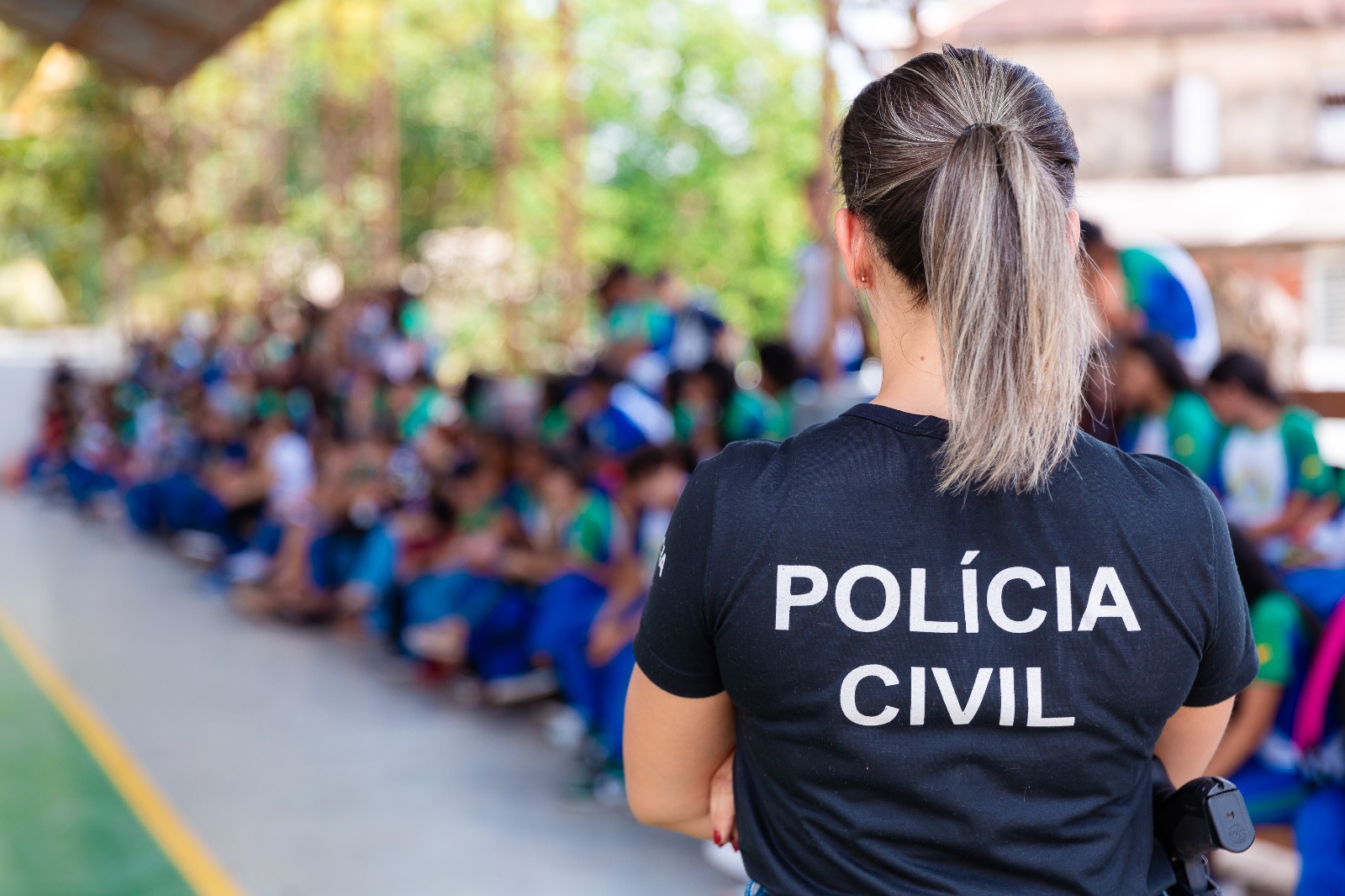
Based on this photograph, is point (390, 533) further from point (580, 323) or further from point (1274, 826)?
point (1274, 826)

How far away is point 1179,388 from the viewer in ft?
11.3

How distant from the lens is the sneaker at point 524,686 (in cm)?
431

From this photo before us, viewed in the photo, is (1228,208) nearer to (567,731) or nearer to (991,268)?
(567,731)

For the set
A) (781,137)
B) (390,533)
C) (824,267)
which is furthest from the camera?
(781,137)

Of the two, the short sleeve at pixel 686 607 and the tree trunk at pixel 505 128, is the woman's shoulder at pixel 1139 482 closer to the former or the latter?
the short sleeve at pixel 686 607

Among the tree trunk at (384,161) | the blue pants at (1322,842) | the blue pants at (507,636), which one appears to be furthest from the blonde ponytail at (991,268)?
the tree trunk at (384,161)

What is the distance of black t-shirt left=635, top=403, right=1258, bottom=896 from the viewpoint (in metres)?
0.91

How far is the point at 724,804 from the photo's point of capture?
1067 mm

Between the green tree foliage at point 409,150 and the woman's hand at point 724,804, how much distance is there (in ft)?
27.1

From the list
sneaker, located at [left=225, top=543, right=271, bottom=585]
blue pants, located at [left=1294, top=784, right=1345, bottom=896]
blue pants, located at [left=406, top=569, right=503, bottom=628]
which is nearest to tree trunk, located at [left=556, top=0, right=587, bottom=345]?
sneaker, located at [left=225, top=543, right=271, bottom=585]

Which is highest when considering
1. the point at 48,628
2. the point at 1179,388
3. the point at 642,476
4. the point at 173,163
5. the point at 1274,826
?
the point at 173,163

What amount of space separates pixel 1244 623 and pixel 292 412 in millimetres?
7049

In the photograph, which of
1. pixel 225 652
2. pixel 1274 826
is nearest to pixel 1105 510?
pixel 1274 826

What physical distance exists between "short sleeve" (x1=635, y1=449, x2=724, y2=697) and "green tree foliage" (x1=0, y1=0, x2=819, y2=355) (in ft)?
27.2
